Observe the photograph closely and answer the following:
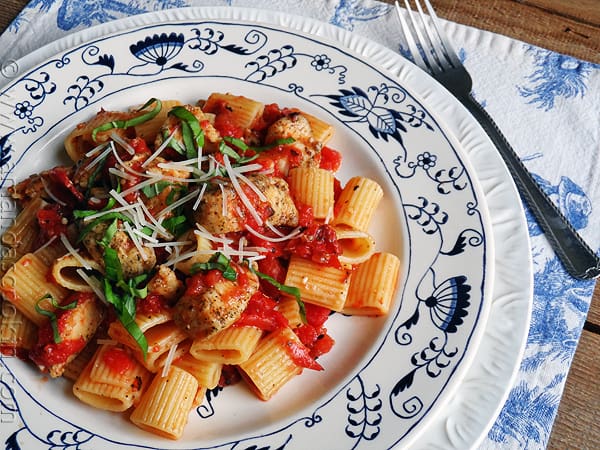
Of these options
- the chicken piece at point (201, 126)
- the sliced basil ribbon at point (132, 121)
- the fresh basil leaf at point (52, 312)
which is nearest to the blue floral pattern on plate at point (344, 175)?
the fresh basil leaf at point (52, 312)

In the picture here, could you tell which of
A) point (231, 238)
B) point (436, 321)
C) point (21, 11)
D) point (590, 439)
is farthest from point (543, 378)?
point (21, 11)

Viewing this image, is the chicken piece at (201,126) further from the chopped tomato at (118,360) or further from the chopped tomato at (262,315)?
the chopped tomato at (118,360)

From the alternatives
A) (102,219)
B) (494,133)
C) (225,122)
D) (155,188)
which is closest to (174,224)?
(155,188)

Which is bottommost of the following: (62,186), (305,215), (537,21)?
(62,186)

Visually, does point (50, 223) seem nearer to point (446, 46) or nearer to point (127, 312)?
point (127, 312)

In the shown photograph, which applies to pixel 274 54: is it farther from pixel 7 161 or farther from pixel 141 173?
pixel 7 161

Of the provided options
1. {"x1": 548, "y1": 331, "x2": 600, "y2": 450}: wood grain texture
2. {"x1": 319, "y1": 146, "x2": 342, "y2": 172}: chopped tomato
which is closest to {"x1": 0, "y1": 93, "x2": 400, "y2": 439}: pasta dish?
{"x1": 319, "y1": 146, "x2": 342, "y2": 172}: chopped tomato
